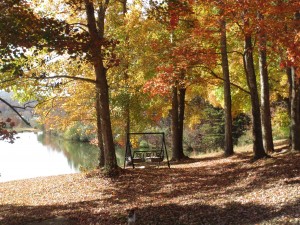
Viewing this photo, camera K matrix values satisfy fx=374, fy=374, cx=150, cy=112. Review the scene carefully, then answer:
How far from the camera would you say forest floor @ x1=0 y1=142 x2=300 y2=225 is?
25.9ft

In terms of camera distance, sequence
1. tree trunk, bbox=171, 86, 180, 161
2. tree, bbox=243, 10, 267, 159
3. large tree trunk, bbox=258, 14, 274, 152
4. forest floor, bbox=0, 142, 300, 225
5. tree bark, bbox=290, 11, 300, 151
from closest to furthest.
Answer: forest floor, bbox=0, 142, 300, 225
tree, bbox=243, 10, 267, 159
tree bark, bbox=290, 11, 300, 151
large tree trunk, bbox=258, 14, 274, 152
tree trunk, bbox=171, 86, 180, 161

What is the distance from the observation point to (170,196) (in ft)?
35.2

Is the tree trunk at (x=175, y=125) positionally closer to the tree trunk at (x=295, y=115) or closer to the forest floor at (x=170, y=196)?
the forest floor at (x=170, y=196)

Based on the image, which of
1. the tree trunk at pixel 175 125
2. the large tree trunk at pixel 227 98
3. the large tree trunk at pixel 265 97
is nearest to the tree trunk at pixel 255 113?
the large tree trunk at pixel 265 97

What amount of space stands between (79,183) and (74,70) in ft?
17.5

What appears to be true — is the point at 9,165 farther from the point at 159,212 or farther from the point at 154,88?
the point at 159,212

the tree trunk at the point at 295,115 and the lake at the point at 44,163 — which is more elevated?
the tree trunk at the point at 295,115

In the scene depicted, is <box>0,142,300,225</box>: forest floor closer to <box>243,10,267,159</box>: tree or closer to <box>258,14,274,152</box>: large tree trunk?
<box>243,10,267,159</box>: tree

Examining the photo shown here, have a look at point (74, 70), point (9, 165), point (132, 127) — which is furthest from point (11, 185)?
point (9, 165)

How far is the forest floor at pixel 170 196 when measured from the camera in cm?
791

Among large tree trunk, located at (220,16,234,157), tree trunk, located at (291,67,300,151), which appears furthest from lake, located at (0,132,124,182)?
tree trunk, located at (291,67,300,151)

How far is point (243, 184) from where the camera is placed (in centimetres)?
1073

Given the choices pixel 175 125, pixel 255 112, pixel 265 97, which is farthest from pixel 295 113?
pixel 175 125

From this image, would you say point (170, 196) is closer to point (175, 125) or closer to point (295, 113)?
point (295, 113)
